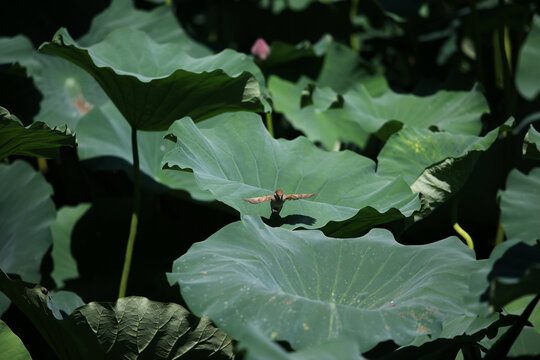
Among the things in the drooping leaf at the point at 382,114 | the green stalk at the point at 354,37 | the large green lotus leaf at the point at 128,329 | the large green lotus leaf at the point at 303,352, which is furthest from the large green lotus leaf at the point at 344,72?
the large green lotus leaf at the point at 303,352

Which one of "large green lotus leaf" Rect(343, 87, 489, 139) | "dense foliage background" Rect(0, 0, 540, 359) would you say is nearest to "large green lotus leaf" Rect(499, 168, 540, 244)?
"dense foliage background" Rect(0, 0, 540, 359)

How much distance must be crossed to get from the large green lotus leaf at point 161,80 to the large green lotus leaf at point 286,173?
0.07 m

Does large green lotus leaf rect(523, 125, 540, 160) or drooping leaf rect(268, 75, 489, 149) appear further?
drooping leaf rect(268, 75, 489, 149)

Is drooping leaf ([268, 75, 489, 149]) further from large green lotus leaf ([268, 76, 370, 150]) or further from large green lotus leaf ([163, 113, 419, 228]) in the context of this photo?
large green lotus leaf ([163, 113, 419, 228])

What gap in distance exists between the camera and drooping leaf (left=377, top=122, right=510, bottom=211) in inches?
58.6

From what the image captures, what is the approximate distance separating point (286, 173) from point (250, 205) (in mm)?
237

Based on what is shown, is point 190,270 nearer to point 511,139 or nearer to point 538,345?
point 538,345

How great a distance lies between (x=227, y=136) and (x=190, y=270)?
0.57 meters

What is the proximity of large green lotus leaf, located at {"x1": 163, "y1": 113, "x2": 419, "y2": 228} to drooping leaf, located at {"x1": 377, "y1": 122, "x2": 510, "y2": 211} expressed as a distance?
0.08 meters

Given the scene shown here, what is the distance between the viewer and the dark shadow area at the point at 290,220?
140 cm

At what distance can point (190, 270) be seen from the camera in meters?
1.10

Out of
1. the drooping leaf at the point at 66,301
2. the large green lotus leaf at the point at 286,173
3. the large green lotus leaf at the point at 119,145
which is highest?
the large green lotus leaf at the point at 286,173

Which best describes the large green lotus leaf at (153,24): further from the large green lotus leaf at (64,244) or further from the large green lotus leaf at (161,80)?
the large green lotus leaf at (64,244)

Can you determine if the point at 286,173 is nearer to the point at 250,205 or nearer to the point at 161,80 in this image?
the point at 250,205
